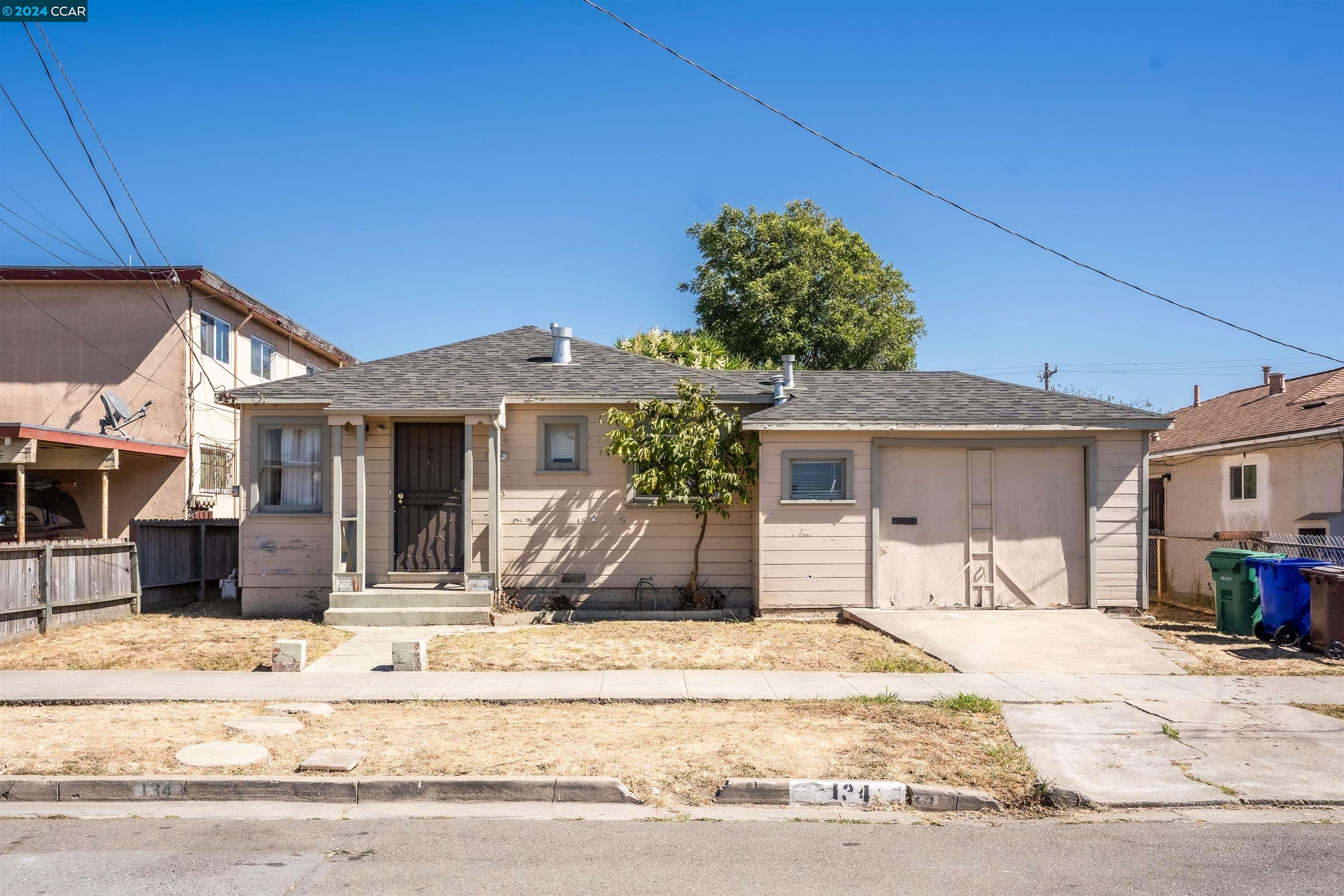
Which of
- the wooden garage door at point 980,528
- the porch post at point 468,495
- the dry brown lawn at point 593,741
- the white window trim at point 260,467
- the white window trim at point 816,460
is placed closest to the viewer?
the dry brown lawn at point 593,741

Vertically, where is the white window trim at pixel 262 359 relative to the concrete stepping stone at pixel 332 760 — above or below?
above

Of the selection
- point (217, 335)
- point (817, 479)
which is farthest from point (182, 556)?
point (817, 479)

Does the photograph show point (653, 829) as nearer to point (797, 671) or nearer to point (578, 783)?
point (578, 783)

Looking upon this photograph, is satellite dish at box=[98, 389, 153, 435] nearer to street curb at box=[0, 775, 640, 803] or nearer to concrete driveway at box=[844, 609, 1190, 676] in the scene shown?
street curb at box=[0, 775, 640, 803]

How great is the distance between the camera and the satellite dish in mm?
18641

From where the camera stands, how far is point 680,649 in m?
11.8

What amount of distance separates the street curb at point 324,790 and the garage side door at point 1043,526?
388 inches

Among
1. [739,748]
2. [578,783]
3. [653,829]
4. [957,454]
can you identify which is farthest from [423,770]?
[957,454]

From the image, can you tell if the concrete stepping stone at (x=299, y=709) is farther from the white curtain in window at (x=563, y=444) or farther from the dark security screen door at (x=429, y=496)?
the white curtain in window at (x=563, y=444)

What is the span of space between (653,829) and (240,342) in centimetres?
1937

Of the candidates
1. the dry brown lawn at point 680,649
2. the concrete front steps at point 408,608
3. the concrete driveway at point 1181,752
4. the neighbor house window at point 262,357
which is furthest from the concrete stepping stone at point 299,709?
the neighbor house window at point 262,357

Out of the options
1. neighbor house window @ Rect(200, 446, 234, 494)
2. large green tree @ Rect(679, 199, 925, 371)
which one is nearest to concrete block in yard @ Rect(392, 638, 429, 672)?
neighbor house window @ Rect(200, 446, 234, 494)

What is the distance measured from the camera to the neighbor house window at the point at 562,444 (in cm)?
1528

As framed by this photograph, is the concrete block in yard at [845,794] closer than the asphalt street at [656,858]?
No
